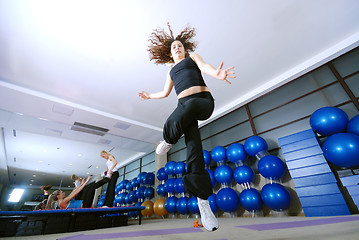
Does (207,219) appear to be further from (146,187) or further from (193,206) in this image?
(146,187)

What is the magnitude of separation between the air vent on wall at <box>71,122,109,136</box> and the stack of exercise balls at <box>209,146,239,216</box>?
13.0 feet

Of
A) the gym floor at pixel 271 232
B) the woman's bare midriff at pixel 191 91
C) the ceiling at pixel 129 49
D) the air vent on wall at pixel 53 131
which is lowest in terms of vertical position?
the gym floor at pixel 271 232

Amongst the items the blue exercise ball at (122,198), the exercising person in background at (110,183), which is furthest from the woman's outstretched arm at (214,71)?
the blue exercise ball at (122,198)

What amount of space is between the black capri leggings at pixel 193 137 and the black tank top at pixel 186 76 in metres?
0.11

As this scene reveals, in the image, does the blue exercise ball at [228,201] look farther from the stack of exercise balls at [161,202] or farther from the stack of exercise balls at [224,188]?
the stack of exercise balls at [161,202]

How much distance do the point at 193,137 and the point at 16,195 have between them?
24.6 metres

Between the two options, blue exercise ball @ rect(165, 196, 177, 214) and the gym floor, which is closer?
the gym floor

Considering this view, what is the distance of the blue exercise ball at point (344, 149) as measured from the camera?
2.16 meters

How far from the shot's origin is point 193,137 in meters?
1.09

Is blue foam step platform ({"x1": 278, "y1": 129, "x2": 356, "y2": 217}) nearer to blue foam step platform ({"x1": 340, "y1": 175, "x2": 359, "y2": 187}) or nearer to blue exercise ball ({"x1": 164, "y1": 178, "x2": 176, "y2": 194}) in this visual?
blue foam step platform ({"x1": 340, "y1": 175, "x2": 359, "y2": 187})

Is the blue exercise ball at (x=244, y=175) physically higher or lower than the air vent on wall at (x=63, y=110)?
lower

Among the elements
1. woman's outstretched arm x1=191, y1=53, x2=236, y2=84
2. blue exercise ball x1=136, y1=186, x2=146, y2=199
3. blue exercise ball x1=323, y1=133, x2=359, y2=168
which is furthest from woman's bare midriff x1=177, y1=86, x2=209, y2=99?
blue exercise ball x1=136, y1=186, x2=146, y2=199

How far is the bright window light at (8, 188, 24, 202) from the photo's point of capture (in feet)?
54.5

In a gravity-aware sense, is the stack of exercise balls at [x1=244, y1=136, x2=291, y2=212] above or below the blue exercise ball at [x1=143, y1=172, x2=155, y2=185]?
below
